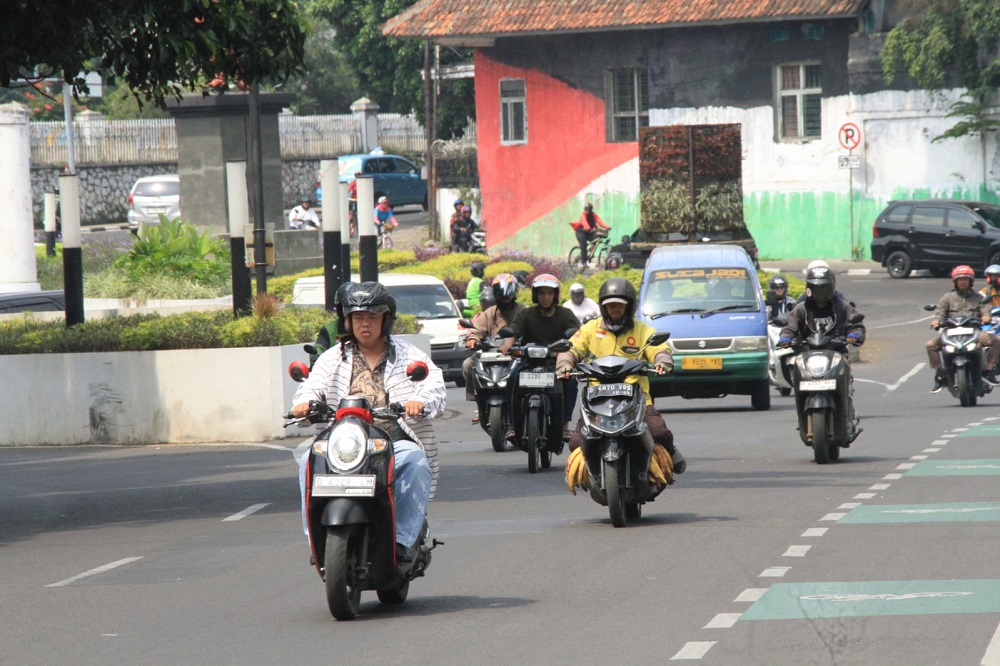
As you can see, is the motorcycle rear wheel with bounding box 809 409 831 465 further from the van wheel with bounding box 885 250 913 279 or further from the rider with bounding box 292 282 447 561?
the van wheel with bounding box 885 250 913 279

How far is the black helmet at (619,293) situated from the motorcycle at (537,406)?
3.21 m

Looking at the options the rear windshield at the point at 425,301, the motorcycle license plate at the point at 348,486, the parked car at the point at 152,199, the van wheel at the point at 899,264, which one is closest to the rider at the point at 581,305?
the rear windshield at the point at 425,301

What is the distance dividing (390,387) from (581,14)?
3915 centimetres

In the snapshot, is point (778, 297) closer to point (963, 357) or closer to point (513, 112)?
point (963, 357)

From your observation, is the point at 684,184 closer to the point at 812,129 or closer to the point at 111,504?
the point at 812,129

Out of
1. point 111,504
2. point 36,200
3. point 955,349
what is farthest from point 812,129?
point 111,504

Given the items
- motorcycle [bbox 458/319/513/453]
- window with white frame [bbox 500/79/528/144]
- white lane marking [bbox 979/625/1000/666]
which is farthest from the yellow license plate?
window with white frame [bbox 500/79/528/144]

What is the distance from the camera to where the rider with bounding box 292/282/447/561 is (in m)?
8.82

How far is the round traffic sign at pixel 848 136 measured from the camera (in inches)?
1709

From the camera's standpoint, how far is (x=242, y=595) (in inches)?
388

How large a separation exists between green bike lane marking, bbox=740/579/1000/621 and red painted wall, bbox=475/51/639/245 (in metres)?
39.5

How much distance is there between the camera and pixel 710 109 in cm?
4722

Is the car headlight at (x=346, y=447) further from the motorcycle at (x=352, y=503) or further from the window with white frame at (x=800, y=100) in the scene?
the window with white frame at (x=800, y=100)

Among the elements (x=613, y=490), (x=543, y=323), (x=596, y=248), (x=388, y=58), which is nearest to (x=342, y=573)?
(x=613, y=490)
